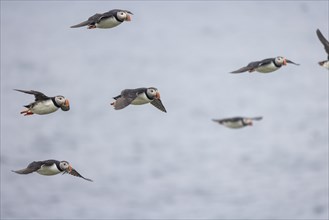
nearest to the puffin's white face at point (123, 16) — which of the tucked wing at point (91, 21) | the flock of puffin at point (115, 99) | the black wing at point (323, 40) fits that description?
the flock of puffin at point (115, 99)

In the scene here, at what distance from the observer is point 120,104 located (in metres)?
30.0

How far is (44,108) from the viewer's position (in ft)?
102

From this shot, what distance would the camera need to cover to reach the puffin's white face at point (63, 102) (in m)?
31.0

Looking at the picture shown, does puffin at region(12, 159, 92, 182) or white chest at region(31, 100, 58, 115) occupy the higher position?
white chest at region(31, 100, 58, 115)

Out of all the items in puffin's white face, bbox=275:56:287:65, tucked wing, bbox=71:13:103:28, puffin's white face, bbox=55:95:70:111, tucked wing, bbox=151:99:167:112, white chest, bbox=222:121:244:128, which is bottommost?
tucked wing, bbox=151:99:167:112

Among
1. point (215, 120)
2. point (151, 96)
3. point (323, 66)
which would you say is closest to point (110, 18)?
point (151, 96)

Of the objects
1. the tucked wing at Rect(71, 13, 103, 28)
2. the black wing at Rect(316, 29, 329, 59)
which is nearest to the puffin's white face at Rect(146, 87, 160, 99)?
the tucked wing at Rect(71, 13, 103, 28)

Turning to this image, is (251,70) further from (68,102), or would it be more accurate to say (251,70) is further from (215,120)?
(68,102)

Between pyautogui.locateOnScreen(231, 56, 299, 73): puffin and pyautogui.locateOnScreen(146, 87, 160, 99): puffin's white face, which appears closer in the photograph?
pyautogui.locateOnScreen(146, 87, 160, 99): puffin's white face

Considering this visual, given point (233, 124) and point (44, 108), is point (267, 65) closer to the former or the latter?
point (233, 124)

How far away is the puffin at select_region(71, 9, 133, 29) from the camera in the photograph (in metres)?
32.1

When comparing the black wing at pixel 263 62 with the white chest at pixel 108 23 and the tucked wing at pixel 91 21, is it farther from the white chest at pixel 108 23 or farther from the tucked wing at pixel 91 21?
the tucked wing at pixel 91 21

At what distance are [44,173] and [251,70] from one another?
34.0ft

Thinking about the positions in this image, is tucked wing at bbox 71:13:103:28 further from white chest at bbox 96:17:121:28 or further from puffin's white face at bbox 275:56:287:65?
puffin's white face at bbox 275:56:287:65
